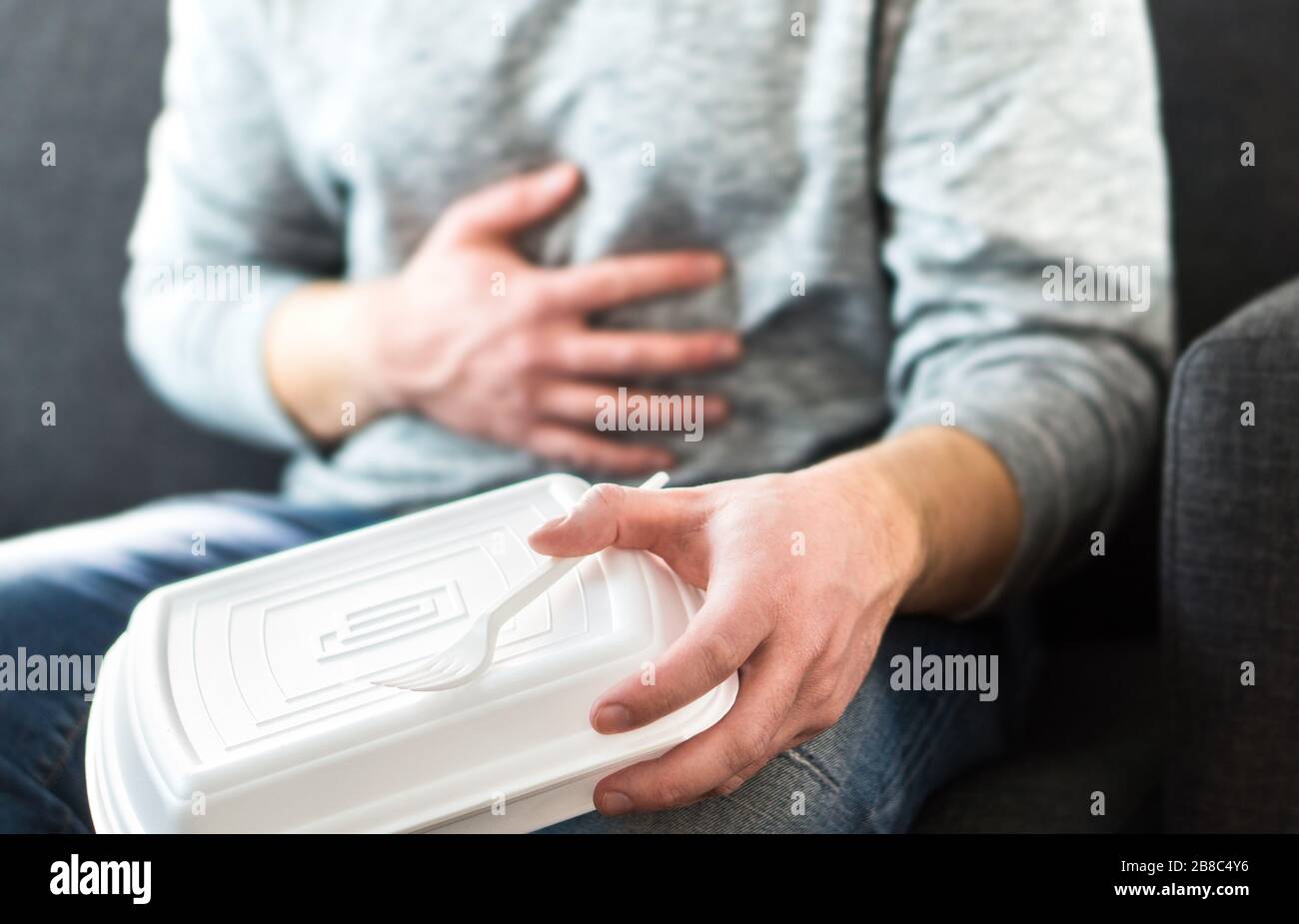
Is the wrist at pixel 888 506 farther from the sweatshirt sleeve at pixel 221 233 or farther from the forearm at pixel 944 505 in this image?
the sweatshirt sleeve at pixel 221 233

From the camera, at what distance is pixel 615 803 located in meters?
0.41

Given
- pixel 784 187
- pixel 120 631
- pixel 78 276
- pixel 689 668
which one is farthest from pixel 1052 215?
pixel 78 276

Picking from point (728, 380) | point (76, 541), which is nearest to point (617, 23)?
point (728, 380)

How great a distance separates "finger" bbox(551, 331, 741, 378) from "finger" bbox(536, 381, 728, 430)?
0.04 feet

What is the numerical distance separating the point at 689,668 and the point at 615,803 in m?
0.06

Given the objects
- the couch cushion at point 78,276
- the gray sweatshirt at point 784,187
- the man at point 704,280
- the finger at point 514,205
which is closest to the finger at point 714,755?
the man at point 704,280

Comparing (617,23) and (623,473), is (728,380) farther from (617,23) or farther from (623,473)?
(617,23)

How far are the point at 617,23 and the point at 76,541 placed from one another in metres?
0.43

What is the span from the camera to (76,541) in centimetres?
63

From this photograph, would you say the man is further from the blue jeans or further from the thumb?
the thumb

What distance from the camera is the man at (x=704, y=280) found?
589mm

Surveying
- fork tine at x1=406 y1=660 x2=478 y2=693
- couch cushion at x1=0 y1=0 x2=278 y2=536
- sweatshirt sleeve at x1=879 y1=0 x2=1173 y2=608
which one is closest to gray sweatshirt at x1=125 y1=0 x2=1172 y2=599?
sweatshirt sleeve at x1=879 y1=0 x2=1173 y2=608
